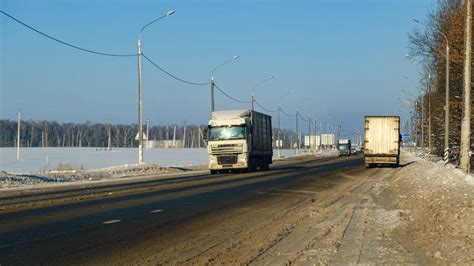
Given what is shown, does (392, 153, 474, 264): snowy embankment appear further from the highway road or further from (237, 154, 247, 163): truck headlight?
(237, 154, 247, 163): truck headlight

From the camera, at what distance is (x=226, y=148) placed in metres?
39.5

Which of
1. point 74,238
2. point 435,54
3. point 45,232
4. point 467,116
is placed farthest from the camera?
point 435,54

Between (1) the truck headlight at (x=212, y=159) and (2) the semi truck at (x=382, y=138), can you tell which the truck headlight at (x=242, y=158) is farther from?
(2) the semi truck at (x=382, y=138)

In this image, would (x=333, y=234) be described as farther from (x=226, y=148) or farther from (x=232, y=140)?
(x=226, y=148)

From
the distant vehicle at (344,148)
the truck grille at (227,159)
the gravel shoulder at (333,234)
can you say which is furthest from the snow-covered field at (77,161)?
the gravel shoulder at (333,234)

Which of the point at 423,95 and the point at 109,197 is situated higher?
the point at 423,95

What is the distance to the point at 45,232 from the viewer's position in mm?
11727

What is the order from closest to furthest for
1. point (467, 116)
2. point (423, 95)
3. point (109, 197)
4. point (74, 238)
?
point (74, 238)
point (109, 197)
point (467, 116)
point (423, 95)

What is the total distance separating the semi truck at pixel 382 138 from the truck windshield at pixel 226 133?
11.8 metres

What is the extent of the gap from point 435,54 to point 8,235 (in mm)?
47603

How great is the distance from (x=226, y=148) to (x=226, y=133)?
0.98 metres

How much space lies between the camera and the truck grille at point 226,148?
39.2 metres

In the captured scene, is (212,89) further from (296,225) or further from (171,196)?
(296,225)

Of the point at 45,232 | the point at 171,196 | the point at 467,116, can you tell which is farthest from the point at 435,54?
the point at 45,232
